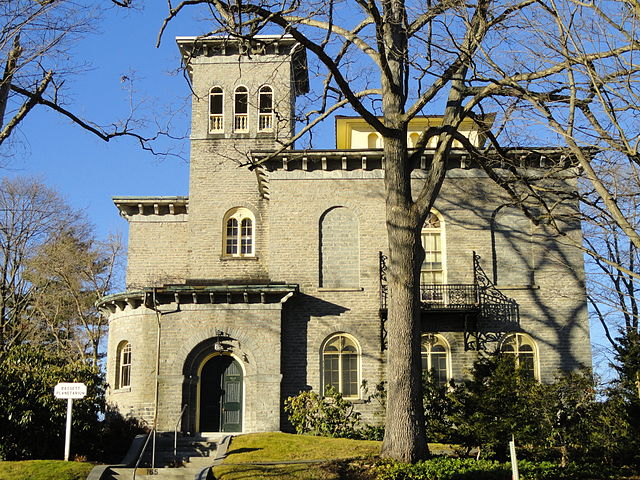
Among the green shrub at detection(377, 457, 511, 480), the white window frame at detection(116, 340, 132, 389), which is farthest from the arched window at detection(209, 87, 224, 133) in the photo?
the green shrub at detection(377, 457, 511, 480)

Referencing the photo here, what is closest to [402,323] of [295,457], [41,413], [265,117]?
[295,457]

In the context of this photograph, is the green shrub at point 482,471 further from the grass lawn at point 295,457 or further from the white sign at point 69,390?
the white sign at point 69,390

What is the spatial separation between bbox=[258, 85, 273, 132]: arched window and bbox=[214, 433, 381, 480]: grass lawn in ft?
39.2

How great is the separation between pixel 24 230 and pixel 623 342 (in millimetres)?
26384

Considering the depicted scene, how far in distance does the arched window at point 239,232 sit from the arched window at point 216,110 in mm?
3428

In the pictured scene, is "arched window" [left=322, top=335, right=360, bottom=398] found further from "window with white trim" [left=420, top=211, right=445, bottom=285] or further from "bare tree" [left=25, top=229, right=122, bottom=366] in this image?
"bare tree" [left=25, top=229, right=122, bottom=366]

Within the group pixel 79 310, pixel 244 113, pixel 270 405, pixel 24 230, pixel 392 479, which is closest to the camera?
pixel 392 479

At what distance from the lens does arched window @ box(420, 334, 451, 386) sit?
25391 millimetres

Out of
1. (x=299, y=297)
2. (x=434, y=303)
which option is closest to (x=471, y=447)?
(x=434, y=303)

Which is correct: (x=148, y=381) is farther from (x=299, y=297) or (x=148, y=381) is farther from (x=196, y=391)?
(x=299, y=297)

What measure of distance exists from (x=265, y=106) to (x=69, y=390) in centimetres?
1476

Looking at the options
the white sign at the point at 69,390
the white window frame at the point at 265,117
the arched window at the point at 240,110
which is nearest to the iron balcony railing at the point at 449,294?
the white window frame at the point at 265,117

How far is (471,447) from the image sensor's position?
19.5 m

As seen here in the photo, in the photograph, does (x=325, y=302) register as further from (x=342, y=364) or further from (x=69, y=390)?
(x=69, y=390)
